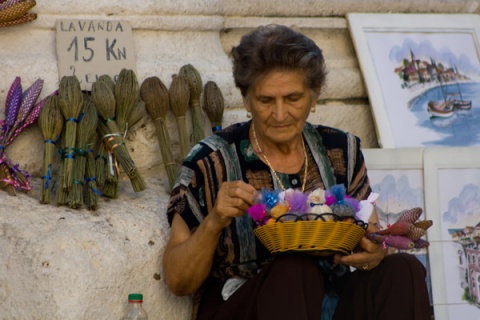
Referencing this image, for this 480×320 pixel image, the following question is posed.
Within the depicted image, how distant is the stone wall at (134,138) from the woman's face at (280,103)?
53 cm

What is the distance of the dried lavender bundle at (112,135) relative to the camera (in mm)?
3596

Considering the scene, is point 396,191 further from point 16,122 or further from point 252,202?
point 16,122

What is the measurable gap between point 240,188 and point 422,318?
2.22ft

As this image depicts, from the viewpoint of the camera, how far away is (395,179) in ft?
13.4

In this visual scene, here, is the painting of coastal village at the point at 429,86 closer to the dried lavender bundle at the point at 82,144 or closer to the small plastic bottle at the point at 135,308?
the dried lavender bundle at the point at 82,144

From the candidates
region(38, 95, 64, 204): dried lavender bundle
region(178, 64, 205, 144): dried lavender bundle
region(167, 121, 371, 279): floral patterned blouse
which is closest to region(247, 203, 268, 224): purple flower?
region(167, 121, 371, 279): floral patterned blouse

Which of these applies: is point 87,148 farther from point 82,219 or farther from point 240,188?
point 240,188

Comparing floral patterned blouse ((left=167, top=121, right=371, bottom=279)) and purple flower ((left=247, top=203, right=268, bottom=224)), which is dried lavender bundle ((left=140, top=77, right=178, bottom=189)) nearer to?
floral patterned blouse ((left=167, top=121, right=371, bottom=279))

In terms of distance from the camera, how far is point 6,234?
10.8 feet

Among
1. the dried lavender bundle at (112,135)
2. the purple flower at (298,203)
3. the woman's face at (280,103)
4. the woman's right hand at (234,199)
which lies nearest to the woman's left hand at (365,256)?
the purple flower at (298,203)

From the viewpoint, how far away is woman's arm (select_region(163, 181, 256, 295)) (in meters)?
2.94

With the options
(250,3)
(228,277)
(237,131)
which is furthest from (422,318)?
(250,3)

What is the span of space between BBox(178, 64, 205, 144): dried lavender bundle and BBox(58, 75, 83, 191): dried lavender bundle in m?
0.50

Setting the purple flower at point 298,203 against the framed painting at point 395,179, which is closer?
the purple flower at point 298,203
